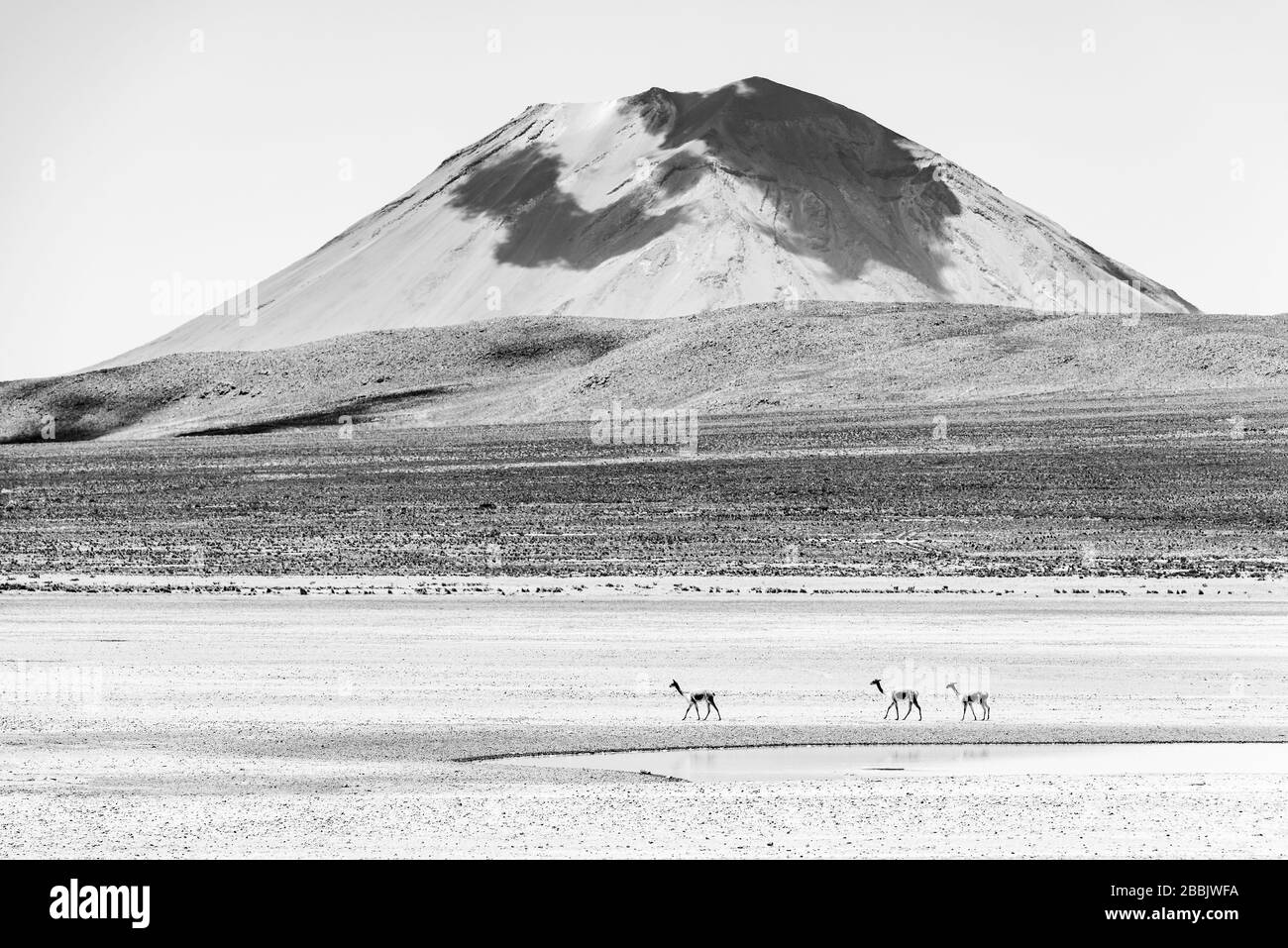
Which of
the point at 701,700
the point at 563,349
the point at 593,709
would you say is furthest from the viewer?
the point at 563,349

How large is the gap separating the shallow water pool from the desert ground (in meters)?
0.45

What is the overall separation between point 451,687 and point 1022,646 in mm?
8774

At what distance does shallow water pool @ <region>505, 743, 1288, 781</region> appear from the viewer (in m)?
15.8

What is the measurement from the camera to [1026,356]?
351 ft

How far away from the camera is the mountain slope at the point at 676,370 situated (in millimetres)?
101250

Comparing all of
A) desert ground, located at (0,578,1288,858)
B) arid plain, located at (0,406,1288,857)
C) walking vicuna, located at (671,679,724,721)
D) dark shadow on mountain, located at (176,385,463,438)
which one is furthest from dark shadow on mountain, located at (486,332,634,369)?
walking vicuna, located at (671,679,724,721)

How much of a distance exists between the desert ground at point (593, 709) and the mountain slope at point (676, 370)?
64628 mm

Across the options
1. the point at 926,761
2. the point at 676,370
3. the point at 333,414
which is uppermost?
the point at 676,370

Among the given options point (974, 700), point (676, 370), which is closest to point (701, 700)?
point (974, 700)

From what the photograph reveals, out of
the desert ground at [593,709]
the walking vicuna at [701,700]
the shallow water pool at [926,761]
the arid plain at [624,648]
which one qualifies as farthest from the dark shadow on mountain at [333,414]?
the shallow water pool at [926,761]

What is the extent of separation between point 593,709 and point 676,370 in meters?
94.8

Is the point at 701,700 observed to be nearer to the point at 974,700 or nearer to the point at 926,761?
the point at 974,700

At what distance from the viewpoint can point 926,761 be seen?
16609 mm

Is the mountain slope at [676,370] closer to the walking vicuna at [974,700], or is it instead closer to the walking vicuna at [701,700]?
the walking vicuna at [974,700]
